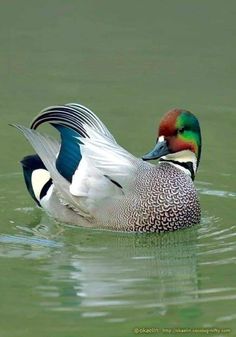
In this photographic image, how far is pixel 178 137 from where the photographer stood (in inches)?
365

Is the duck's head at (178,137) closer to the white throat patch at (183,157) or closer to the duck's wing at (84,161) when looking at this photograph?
the white throat patch at (183,157)

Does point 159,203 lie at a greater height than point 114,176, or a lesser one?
lesser

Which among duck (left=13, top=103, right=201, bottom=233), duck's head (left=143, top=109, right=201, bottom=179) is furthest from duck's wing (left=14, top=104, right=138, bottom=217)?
duck's head (left=143, top=109, right=201, bottom=179)

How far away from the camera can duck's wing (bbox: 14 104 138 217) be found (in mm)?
9055

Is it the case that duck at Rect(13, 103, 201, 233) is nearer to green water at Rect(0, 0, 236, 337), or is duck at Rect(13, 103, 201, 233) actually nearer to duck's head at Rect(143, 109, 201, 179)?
duck's head at Rect(143, 109, 201, 179)

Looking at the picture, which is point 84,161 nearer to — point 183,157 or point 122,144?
point 183,157

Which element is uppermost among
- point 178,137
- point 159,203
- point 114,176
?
point 178,137

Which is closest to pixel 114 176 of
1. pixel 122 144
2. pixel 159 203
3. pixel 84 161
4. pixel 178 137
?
pixel 84 161

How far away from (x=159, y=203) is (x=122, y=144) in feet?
6.58

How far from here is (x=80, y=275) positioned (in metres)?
7.87

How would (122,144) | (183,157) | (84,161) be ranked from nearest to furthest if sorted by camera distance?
1. (84,161)
2. (183,157)
3. (122,144)

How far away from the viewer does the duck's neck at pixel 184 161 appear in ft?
30.9

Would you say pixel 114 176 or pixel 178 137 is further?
pixel 178 137

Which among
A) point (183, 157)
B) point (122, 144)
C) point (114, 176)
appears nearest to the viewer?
point (114, 176)
